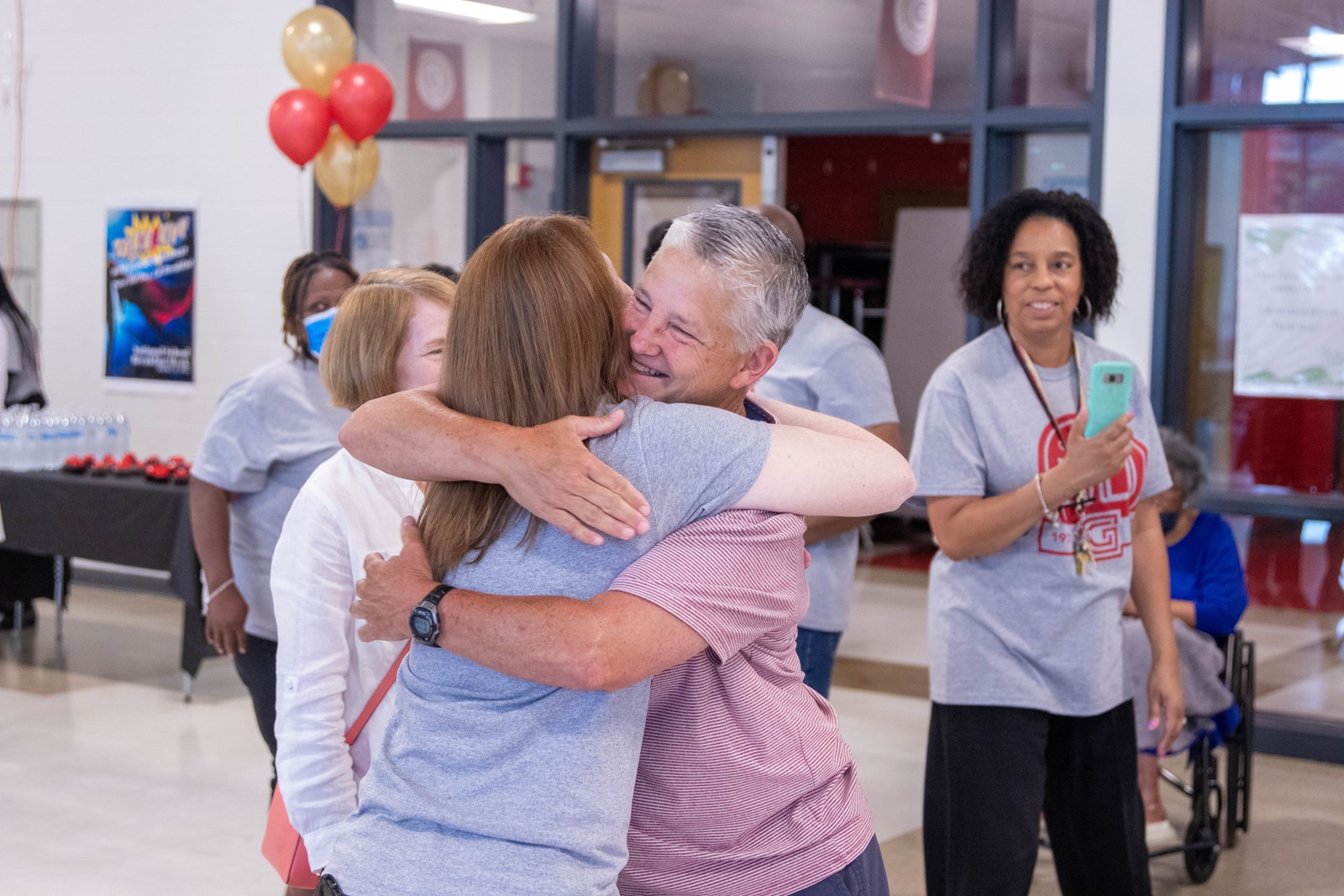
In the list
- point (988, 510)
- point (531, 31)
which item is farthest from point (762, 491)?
point (531, 31)

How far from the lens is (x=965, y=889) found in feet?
8.81

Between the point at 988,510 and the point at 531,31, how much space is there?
4932mm

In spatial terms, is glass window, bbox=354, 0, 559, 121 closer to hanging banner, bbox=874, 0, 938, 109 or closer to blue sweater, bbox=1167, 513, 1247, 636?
hanging banner, bbox=874, 0, 938, 109

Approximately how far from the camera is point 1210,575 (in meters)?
4.14

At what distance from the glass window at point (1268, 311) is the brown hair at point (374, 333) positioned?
4034mm

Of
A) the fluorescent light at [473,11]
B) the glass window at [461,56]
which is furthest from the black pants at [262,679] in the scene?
the fluorescent light at [473,11]

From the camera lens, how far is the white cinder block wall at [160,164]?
7.32 meters

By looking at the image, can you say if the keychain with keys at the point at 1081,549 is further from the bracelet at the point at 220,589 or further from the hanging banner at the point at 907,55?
the hanging banner at the point at 907,55

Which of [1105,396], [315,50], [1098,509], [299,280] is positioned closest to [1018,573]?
[1098,509]

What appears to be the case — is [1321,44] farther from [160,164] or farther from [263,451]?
[160,164]

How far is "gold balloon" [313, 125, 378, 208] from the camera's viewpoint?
612cm

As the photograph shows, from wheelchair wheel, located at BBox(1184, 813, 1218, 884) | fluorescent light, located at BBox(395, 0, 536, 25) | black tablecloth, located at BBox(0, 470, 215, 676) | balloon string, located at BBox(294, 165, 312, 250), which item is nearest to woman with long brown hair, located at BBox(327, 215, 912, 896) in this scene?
wheelchair wheel, located at BBox(1184, 813, 1218, 884)

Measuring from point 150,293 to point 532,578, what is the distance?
7029 millimetres

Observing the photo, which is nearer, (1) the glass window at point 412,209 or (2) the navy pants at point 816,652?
(2) the navy pants at point 816,652
